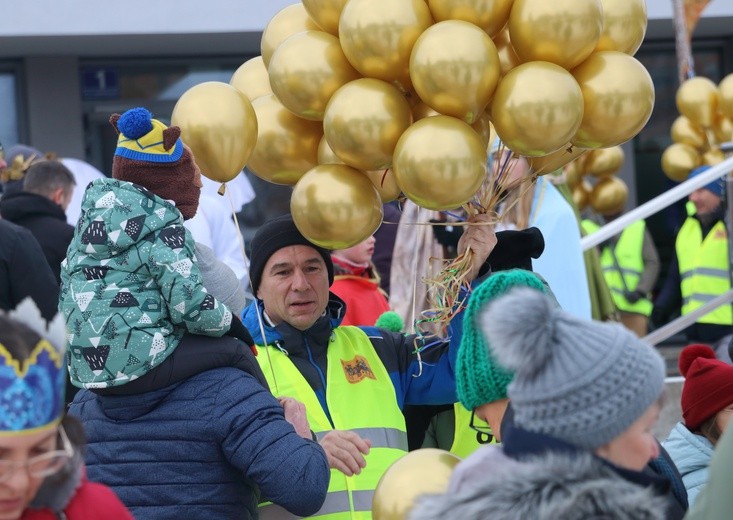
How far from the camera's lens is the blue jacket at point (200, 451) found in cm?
295

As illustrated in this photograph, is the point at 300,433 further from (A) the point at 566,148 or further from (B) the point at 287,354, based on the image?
(A) the point at 566,148

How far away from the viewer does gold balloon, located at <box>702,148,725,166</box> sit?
29.0ft

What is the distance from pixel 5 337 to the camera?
6.90ft

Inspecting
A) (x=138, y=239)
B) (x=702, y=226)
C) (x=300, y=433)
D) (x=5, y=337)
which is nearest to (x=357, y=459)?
(x=300, y=433)

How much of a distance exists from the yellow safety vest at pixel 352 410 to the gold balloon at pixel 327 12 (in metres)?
0.91

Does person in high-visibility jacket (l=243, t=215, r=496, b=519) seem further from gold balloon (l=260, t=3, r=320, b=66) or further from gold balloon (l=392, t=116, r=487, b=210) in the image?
gold balloon (l=260, t=3, r=320, b=66)

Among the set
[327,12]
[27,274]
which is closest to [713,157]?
[27,274]

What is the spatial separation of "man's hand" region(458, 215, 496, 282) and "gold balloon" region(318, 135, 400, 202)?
0.82 feet

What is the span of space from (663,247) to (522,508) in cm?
959

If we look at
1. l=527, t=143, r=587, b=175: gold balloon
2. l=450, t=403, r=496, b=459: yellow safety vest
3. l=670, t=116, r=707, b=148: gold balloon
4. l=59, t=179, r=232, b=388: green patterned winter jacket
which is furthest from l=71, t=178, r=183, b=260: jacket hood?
l=670, t=116, r=707, b=148: gold balloon

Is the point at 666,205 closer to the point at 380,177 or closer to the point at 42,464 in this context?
the point at 380,177

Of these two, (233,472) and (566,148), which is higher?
(566,148)

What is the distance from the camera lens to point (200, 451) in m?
2.97

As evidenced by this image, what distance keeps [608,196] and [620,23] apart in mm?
5985
